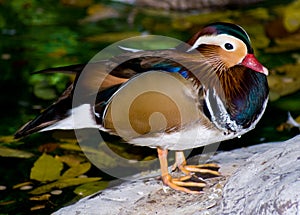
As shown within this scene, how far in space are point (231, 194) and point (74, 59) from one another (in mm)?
2578

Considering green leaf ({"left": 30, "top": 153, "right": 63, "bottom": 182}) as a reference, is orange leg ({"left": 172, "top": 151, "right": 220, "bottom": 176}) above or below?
above

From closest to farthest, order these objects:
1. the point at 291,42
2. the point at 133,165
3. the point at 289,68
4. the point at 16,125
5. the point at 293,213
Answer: the point at 293,213, the point at 133,165, the point at 16,125, the point at 289,68, the point at 291,42

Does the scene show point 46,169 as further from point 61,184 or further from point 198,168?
point 198,168

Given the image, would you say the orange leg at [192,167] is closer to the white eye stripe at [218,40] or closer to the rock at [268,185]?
the rock at [268,185]

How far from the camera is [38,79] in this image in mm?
4520

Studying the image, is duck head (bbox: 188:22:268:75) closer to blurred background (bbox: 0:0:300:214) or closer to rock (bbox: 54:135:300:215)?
rock (bbox: 54:135:300:215)

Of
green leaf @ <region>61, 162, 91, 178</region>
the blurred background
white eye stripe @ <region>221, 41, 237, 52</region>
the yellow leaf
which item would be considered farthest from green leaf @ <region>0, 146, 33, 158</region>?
the yellow leaf

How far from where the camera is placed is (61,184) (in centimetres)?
322

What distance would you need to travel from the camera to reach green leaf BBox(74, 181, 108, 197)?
314cm

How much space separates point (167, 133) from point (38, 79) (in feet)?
6.95

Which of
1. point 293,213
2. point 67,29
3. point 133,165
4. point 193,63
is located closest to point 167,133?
point 193,63

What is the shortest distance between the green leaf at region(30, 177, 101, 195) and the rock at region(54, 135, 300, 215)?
0.41 m

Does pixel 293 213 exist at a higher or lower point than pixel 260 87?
lower

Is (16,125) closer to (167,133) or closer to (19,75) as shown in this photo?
(19,75)
